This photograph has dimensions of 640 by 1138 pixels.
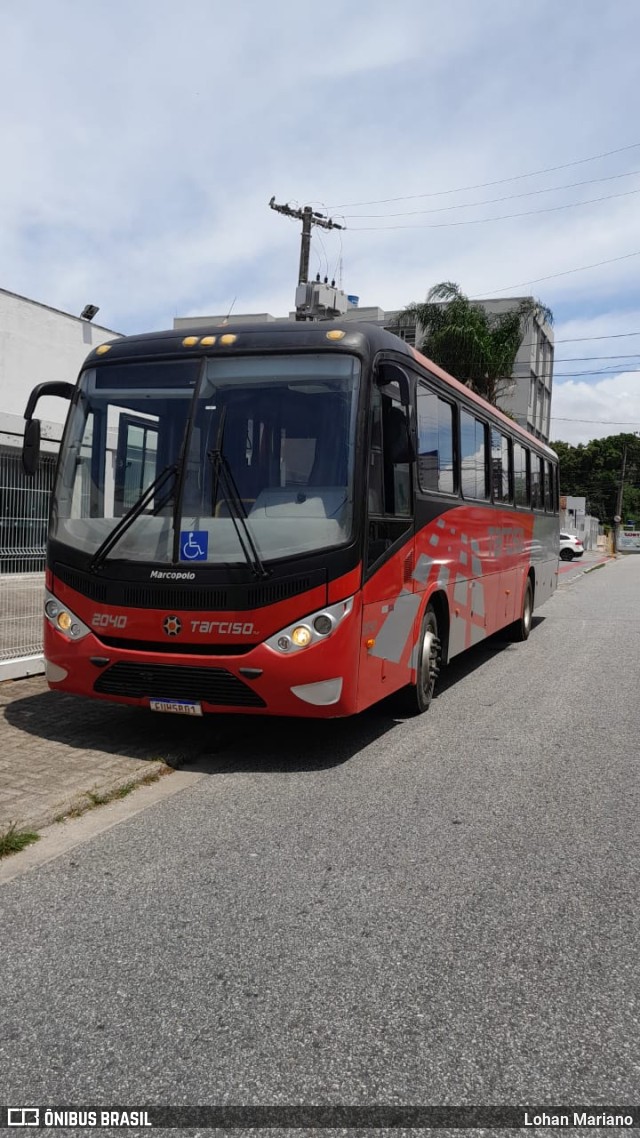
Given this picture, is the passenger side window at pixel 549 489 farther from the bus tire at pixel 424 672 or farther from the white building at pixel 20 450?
the white building at pixel 20 450

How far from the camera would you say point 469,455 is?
9.47 meters

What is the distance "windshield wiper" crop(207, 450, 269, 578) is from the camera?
5.92m

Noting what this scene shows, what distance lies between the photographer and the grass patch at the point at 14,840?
4531 millimetres

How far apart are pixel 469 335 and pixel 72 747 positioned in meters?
31.1

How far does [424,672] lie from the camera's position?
7738 mm

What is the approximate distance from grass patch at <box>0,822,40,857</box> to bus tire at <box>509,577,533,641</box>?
29.5ft

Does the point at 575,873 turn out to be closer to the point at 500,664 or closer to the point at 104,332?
the point at 500,664

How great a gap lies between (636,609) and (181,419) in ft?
47.1

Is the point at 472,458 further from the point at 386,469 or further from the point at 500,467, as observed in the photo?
the point at 386,469

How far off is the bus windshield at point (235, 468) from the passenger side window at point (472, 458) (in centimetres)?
310

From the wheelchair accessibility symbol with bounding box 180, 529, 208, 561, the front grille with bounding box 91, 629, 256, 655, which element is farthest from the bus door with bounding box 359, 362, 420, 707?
the wheelchair accessibility symbol with bounding box 180, 529, 208, 561

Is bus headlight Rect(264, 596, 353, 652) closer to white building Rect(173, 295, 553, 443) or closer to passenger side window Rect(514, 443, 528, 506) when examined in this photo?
passenger side window Rect(514, 443, 528, 506)

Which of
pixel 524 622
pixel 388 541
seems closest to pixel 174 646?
pixel 388 541

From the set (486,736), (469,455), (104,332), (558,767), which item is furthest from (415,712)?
(104,332)
